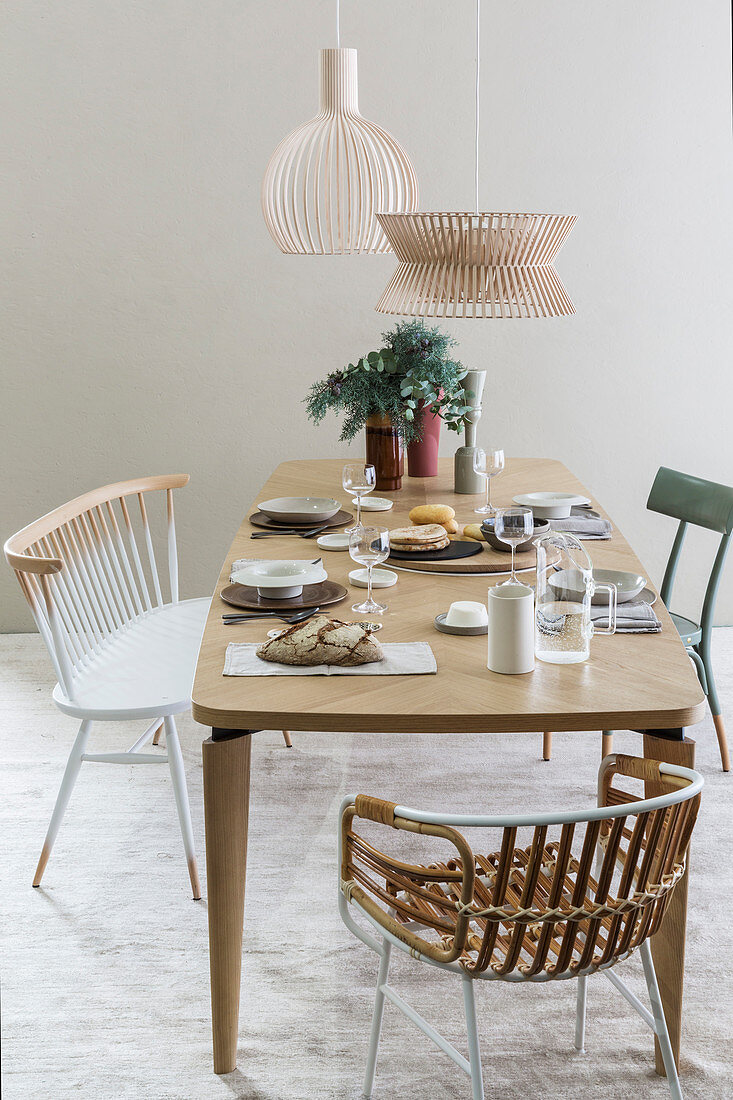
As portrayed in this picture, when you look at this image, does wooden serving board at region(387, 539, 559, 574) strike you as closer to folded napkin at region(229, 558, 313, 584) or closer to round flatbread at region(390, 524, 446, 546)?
round flatbread at region(390, 524, 446, 546)

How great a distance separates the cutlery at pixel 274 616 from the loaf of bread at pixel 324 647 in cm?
18

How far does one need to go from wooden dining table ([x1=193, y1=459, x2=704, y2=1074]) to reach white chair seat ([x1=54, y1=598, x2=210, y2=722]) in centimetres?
37

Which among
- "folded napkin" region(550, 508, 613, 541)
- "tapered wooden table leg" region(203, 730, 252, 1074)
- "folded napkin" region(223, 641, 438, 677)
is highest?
"folded napkin" region(550, 508, 613, 541)

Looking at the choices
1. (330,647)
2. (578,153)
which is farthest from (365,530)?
(578,153)

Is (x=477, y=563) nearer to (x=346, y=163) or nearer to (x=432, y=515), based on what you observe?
(x=432, y=515)

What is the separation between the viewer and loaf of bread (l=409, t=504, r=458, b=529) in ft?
8.59

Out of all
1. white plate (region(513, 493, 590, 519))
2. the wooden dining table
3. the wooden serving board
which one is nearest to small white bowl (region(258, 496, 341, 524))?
the wooden serving board

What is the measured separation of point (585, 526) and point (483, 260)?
0.87m

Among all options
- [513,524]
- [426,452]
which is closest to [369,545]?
[513,524]

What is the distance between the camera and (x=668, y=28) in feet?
12.5

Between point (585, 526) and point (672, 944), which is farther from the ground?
point (585, 526)

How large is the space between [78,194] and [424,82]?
1.38 metres

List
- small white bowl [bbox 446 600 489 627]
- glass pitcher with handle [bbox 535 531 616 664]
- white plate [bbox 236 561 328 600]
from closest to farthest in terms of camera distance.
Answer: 1. glass pitcher with handle [bbox 535 531 616 664]
2. small white bowl [bbox 446 600 489 627]
3. white plate [bbox 236 561 328 600]

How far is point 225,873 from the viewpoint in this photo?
5.77ft
